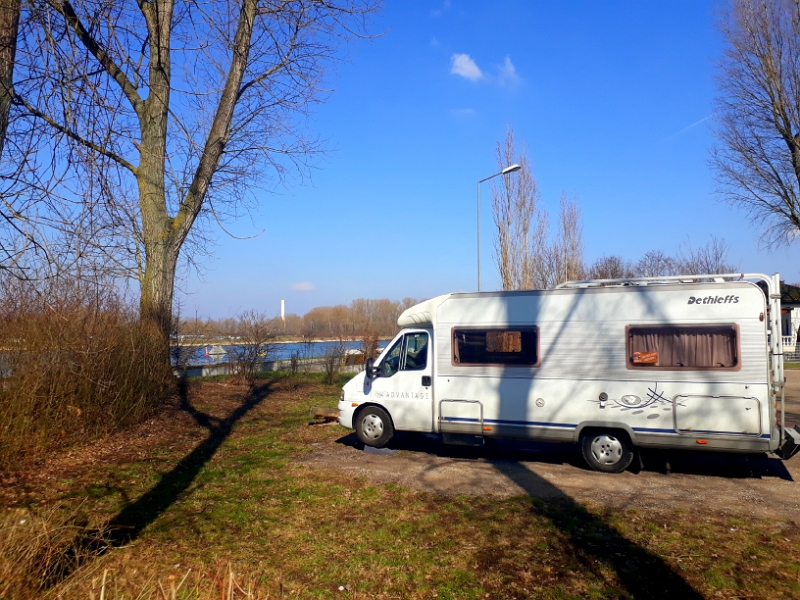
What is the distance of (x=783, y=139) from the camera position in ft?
80.7

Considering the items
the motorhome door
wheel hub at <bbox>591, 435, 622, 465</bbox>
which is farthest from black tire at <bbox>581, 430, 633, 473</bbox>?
the motorhome door

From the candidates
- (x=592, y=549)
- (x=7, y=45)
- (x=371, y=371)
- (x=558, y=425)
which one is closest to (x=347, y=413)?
(x=371, y=371)

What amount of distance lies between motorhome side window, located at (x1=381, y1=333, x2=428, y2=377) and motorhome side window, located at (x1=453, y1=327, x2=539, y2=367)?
2.11ft

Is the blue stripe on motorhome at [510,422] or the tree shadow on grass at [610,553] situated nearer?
the tree shadow on grass at [610,553]

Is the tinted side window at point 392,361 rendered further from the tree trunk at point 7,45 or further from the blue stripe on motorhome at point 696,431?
the tree trunk at point 7,45

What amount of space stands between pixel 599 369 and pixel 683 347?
1153 mm

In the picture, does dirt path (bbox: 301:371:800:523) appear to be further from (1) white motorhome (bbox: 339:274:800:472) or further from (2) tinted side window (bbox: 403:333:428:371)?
(2) tinted side window (bbox: 403:333:428:371)

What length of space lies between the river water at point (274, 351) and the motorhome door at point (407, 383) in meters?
6.92

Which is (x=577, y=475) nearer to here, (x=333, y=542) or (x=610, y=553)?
(x=610, y=553)

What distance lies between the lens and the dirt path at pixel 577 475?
7508 mm

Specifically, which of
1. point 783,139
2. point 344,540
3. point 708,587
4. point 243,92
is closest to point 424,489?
point 344,540

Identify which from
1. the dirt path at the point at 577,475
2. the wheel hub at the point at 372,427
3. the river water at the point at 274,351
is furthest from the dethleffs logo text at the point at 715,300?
the river water at the point at 274,351

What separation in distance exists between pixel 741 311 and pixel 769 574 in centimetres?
406

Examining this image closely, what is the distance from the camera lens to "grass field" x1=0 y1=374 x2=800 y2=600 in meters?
4.89
